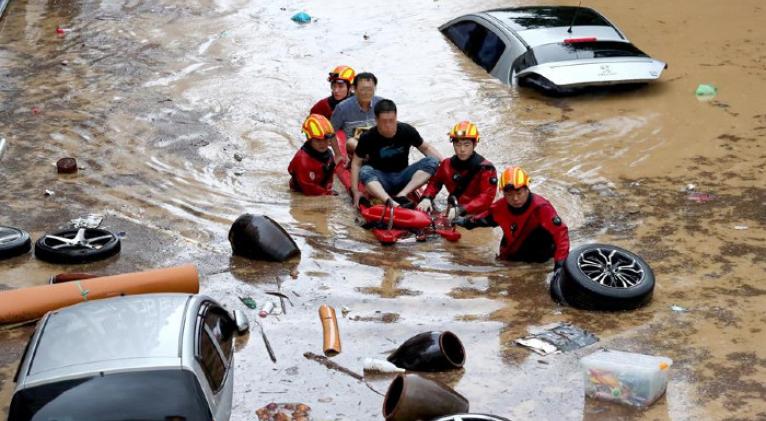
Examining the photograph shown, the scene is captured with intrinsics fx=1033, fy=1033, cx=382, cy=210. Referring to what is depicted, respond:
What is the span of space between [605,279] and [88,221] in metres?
5.34

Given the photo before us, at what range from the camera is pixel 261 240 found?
32.1 ft

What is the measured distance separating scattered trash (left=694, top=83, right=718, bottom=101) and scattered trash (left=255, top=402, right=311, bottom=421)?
32.8 feet

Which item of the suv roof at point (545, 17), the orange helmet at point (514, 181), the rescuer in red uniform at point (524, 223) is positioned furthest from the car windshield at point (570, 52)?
the orange helmet at point (514, 181)

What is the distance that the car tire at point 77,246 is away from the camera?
9.55 m

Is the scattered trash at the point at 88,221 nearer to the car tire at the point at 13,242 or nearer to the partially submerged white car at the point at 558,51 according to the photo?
the car tire at the point at 13,242

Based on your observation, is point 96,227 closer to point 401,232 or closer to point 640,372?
point 401,232

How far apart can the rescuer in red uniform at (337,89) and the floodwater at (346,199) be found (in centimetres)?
87

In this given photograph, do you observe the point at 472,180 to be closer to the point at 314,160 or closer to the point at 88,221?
the point at 314,160

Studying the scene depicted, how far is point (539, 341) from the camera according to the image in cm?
818

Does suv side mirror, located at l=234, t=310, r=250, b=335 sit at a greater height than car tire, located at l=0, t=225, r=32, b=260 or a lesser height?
greater

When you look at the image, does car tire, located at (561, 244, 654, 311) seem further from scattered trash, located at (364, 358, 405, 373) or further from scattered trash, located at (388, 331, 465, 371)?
scattered trash, located at (364, 358, 405, 373)

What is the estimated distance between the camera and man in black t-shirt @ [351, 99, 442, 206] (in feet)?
37.8

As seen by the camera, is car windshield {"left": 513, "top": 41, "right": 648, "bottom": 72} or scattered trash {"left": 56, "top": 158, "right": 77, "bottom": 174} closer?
Result: scattered trash {"left": 56, "top": 158, "right": 77, "bottom": 174}

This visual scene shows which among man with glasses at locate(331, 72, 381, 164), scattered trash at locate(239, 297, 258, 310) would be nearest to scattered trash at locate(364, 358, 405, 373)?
scattered trash at locate(239, 297, 258, 310)
